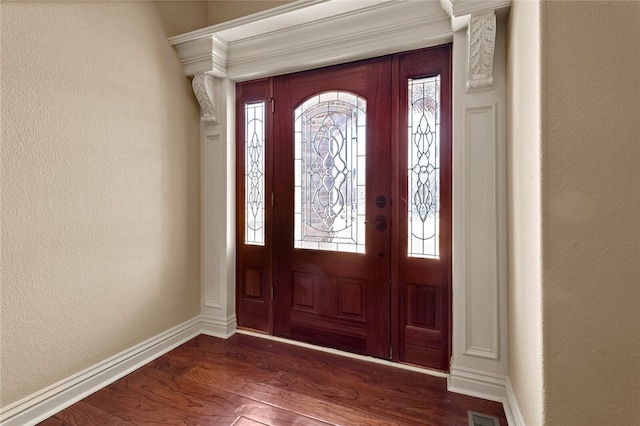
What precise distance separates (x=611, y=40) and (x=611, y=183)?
0.48 metres

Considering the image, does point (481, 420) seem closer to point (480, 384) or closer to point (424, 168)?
point (480, 384)

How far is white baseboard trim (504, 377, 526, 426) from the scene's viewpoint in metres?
1.40

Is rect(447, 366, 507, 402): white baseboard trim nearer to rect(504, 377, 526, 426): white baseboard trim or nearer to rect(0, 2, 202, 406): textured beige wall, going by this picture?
rect(504, 377, 526, 426): white baseboard trim

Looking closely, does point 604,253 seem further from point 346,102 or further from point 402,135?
point 346,102

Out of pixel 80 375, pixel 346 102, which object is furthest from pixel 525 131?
pixel 80 375

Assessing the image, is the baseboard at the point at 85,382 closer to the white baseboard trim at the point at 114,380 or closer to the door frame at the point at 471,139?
the white baseboard trim at the point at 114,380

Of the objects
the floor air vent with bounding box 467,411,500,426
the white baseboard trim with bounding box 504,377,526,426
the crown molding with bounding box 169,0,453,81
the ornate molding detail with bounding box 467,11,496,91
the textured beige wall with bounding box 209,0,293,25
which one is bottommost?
the floor air vent with bounding box 467,411,500,426

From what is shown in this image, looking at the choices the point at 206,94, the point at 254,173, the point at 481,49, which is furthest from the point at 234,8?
the point at 481,49

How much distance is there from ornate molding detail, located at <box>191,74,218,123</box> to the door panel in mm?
519

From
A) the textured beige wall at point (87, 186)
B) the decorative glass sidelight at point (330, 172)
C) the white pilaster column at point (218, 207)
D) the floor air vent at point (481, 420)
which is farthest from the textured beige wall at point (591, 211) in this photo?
the textured beige wall at point (87, 186)

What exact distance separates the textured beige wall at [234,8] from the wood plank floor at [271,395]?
2575 millimetres

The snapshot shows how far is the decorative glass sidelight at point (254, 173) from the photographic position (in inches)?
99.2

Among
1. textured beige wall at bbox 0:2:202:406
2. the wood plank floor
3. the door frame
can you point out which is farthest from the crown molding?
the wood plank floor

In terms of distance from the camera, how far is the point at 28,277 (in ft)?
5.01
